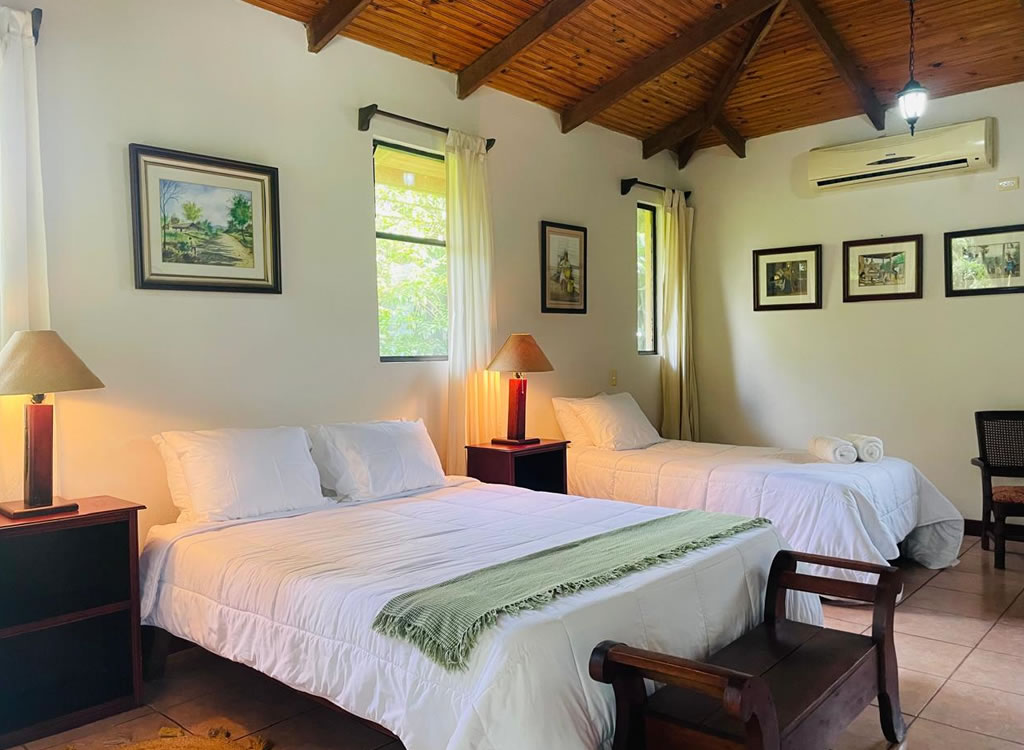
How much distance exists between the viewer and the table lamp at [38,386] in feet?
8.66

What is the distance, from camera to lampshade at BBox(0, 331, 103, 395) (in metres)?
2.62

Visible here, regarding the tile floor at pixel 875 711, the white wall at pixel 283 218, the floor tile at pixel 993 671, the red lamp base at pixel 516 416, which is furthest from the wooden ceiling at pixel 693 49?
the floor tile at pixel 993 671

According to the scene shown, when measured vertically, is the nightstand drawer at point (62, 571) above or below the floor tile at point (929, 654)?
above

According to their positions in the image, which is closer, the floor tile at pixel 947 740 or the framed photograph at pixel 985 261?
the floor tile at pixel 947 740

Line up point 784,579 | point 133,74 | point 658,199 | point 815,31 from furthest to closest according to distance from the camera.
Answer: point 658,199, point 815,31, point 133,74, point 784,579

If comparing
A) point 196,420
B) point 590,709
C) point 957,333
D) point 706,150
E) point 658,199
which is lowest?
point 590,709

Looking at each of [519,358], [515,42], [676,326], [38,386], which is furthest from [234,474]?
[676,326]

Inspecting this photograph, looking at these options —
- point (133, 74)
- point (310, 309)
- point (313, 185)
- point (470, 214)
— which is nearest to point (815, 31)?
point (470, 214)

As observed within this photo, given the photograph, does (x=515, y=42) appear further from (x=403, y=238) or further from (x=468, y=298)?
(x=468, y=298)

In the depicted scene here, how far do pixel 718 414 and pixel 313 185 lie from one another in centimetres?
387

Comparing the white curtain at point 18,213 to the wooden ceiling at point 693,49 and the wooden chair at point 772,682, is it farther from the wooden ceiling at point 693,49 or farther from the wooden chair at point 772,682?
the wooden chair at point 772,682

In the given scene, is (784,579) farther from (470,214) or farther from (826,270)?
(826,270)

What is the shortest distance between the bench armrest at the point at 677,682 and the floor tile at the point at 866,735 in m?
0.90

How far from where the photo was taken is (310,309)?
3.92m
